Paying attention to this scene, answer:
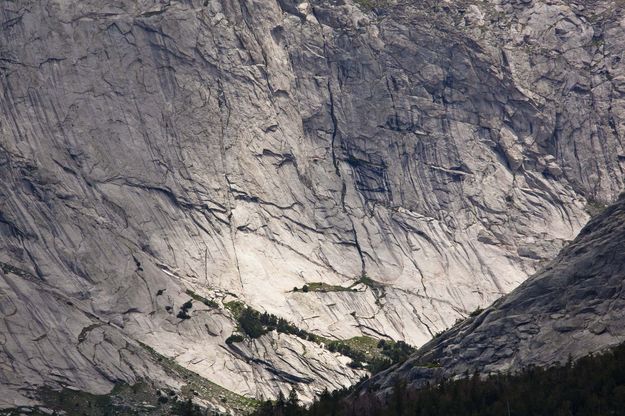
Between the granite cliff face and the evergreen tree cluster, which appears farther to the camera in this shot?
the granite cliff face

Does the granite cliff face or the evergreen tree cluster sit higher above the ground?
the granite cliff face

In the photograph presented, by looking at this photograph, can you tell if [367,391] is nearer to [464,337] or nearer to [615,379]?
[464,337]

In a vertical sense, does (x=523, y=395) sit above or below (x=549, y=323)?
below

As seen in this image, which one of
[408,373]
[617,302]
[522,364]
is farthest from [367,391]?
[617,302]

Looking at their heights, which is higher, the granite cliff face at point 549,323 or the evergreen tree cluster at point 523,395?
the granite cliff face at point 549,323

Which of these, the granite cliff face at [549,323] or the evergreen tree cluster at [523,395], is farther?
the granite cliff face at [549,323]

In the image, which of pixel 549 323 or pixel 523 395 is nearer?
pixel 523 395
